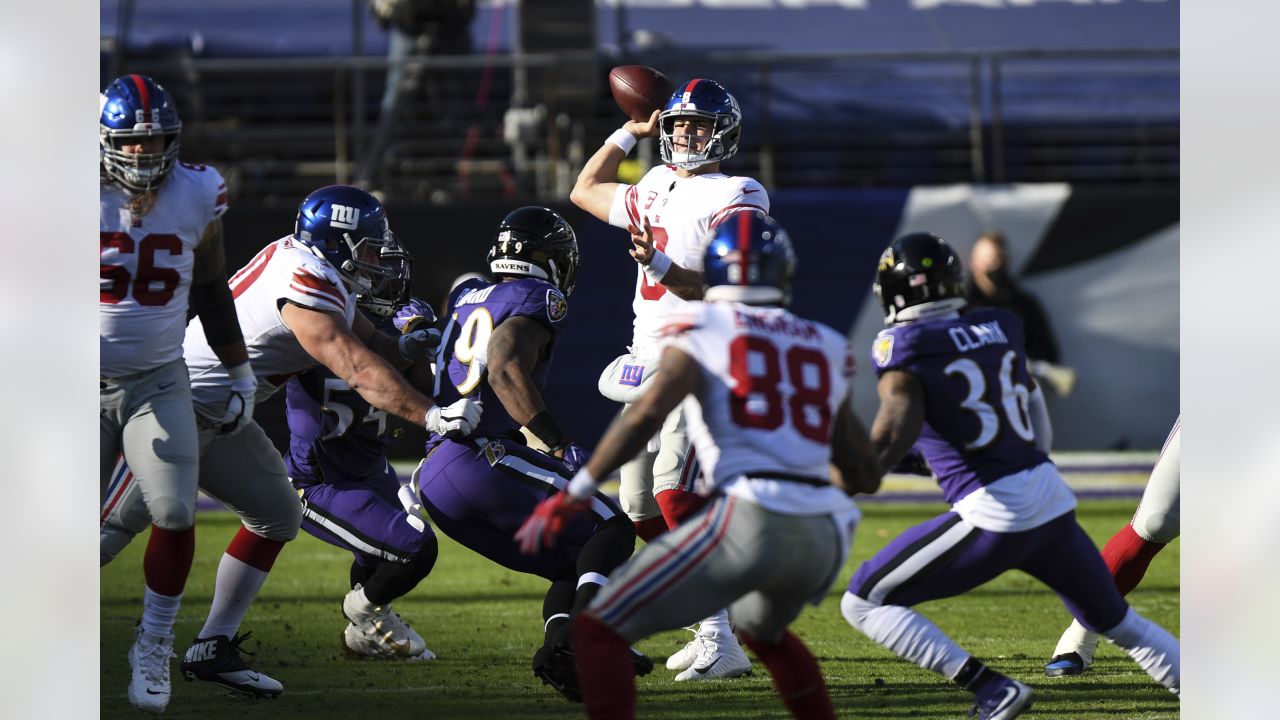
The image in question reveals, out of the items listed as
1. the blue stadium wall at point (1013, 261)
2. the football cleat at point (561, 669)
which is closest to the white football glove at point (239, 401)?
the football cleat at point (561, 669)

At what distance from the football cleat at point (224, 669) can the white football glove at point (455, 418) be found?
0.94 m

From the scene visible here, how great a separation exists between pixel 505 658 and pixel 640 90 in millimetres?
1963

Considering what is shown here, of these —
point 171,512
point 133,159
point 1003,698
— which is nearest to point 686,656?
point 1003,698

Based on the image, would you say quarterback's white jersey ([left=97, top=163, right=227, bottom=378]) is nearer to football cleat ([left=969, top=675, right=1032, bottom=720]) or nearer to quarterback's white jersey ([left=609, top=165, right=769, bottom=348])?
quarterback's white jersey ([left=609, top=165, right=769, bottom=348])

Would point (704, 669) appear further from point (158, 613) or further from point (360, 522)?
point (158, 613)

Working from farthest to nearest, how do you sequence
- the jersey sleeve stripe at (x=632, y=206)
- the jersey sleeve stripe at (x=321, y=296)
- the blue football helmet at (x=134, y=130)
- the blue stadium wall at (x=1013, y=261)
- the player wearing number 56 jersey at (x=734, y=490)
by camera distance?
the blue stadium wall at (x=1013, y=261) < the jersey sleeve stripe at (x=632, y=206) < the jersey sleeve stripe at (x=321, y=296) < the blue football helmet at (x=134, y=130) < the player wearing number 56 jersey at (x=734, y=490)

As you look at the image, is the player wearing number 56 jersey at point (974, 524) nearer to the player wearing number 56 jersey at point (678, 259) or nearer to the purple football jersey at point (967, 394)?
the purple football jersey at point (967, 394)

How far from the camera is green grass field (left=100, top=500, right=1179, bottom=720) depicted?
14.4 feet

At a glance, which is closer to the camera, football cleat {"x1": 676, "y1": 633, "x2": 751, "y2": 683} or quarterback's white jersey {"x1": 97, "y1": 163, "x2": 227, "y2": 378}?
quarterback's white jersey {"x1": 97, "y1": 163, "x2": 227, "y2": 378}

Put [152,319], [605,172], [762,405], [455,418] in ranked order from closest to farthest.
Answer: [762,405] < [152,319] < [455,418] < [605,172]

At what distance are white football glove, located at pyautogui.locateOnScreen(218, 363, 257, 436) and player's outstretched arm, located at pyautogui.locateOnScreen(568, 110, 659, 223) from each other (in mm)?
1308

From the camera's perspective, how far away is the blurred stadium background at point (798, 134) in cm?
1012

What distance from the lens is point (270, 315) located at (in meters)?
4.72

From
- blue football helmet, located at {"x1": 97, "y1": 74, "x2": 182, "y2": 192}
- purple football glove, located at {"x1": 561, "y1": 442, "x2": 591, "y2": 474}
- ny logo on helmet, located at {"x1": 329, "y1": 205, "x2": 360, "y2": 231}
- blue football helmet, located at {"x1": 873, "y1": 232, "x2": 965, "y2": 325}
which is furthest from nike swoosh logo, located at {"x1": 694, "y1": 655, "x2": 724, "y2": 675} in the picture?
blue football helmet, located at {"x1": 97, "y1": 74, "x2": 182, "y2": 192}
